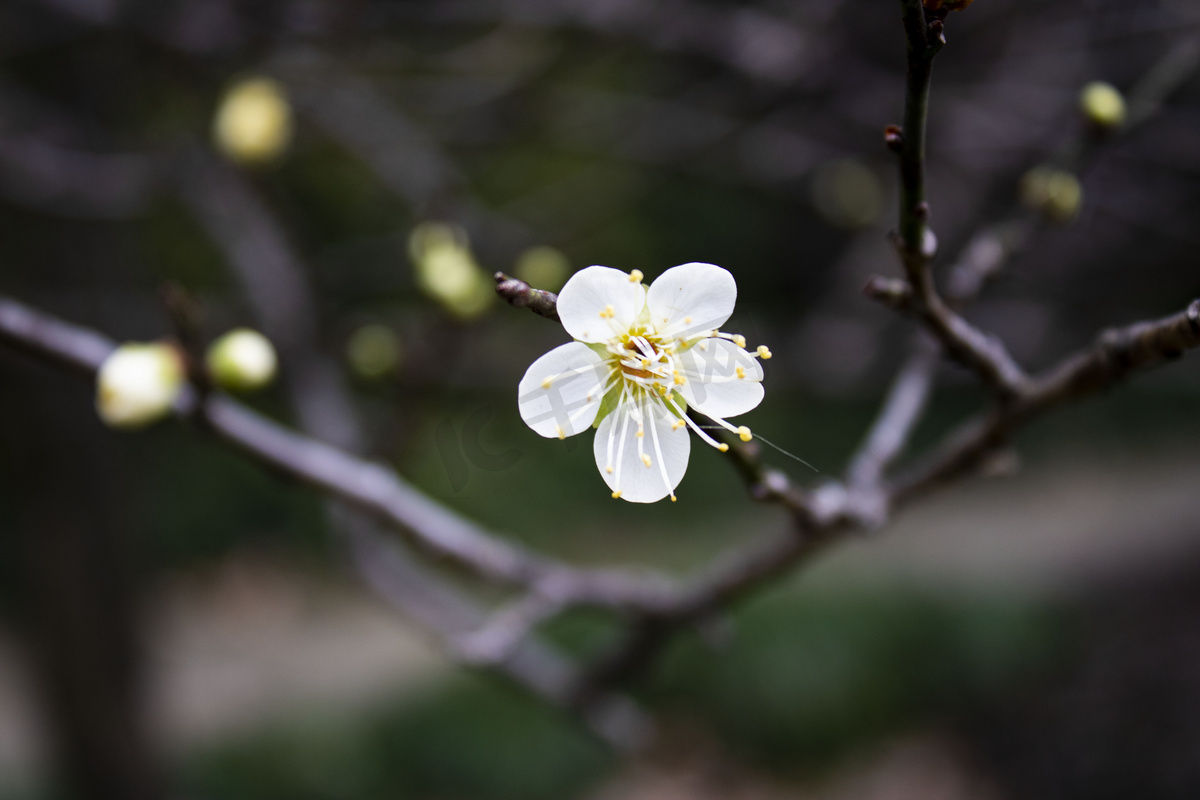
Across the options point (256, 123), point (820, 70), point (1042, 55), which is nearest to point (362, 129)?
point (256, 123)

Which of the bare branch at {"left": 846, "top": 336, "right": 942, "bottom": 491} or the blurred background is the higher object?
the blurred background

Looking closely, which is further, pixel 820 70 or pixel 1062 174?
pixel 820 70

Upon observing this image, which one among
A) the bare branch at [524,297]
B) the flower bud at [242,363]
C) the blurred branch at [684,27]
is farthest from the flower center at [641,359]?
the blurred branch at [684,27]

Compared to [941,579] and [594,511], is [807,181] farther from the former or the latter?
[594,511]

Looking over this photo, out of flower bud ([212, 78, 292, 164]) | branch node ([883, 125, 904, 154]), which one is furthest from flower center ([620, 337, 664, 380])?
flower bud ([212, 78, 292, 164])

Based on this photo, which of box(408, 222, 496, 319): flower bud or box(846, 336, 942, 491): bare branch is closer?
box(846, 336, 942, 491): bare branch

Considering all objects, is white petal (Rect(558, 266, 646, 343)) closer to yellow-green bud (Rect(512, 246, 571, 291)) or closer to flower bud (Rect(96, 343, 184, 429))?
flower bud (Rect(96, 343, 184, 429))
